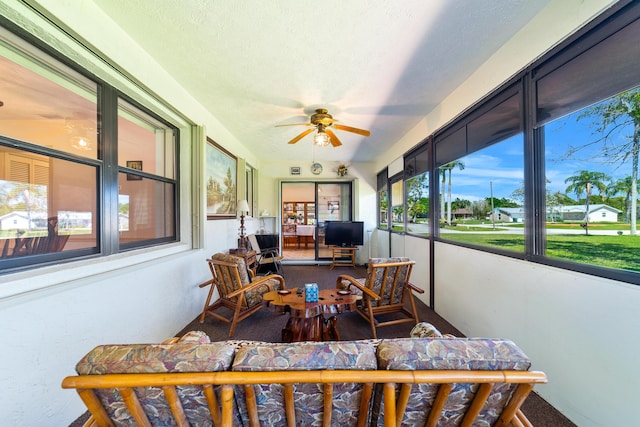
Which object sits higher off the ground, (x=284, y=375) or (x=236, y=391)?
(x=284, y=375)

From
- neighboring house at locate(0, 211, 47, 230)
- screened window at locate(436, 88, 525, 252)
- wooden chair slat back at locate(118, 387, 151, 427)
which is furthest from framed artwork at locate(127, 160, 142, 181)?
screened window at locate(436, 88, 525, 252)

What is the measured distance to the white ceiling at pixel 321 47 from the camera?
5.27 ft

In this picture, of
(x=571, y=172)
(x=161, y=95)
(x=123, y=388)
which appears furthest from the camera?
(x=161, y=95)

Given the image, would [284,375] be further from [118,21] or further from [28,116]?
[118,21]

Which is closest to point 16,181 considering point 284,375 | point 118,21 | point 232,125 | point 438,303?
point 118,21

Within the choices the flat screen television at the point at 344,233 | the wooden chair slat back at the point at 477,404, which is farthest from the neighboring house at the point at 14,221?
the flat screen television at the point at 344,233

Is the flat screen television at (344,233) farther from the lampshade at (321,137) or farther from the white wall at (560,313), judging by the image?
the white wall at (560,313)

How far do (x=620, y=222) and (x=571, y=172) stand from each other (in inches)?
15.8

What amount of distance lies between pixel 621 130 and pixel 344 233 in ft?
15.4

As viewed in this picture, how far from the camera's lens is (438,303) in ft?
9.93

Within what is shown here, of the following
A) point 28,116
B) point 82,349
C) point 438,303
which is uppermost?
point 28,116

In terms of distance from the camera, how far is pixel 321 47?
196 cm

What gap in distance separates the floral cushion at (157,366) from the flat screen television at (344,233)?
193 inches

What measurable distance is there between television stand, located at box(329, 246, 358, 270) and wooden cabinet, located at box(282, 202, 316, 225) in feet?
4.26
